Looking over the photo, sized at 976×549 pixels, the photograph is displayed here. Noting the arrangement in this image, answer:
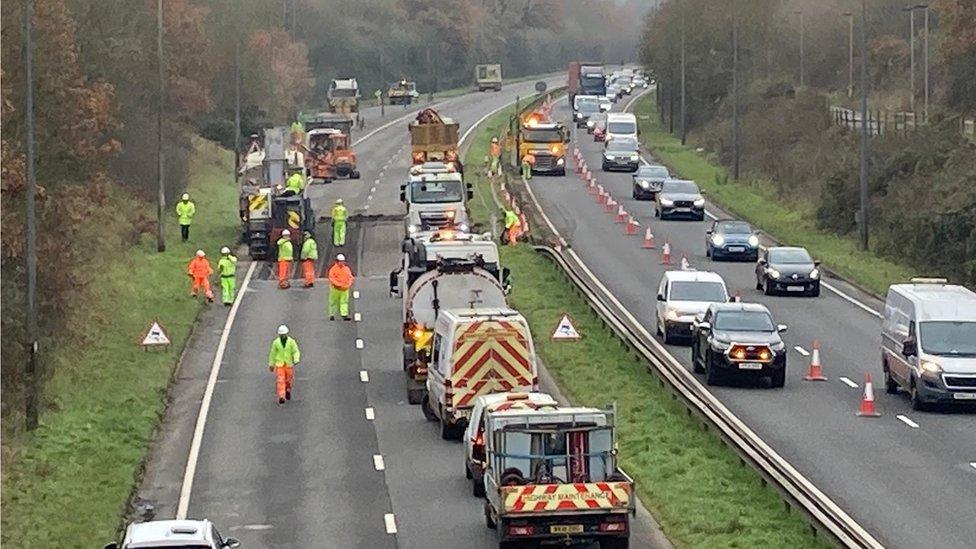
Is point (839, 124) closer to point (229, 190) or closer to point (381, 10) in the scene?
point (229, 190)

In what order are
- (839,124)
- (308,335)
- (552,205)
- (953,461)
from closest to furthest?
(953,461) < (308,335) < (552,205) < (839,124)

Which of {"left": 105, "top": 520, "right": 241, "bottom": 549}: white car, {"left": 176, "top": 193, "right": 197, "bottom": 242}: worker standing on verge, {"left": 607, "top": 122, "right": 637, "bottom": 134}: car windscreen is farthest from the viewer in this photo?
{"left": 607, "top": 122, "right": 637, "bottom": 134}: car windscreen

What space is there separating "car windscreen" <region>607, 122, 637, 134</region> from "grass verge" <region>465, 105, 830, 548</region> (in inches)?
1846

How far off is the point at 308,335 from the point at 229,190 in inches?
1482

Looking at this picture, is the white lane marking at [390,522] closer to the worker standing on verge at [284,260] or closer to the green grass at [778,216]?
the worker standing on verge at [284,260]

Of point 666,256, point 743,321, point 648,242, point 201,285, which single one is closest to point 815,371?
point 743,321

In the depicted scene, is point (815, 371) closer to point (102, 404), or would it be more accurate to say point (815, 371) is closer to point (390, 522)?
point (102, 404)

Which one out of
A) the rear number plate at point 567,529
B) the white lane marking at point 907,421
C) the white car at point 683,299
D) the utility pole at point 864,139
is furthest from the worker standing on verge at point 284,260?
the rear number plate at point 567,529

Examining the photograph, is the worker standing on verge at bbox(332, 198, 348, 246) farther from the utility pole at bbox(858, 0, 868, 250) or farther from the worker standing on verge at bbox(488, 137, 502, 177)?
the worker standing on verge at bbox(488, 137, 502, 177)

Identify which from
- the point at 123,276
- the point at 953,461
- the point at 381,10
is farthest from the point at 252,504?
the point at 381,10

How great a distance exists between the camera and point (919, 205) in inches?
2643

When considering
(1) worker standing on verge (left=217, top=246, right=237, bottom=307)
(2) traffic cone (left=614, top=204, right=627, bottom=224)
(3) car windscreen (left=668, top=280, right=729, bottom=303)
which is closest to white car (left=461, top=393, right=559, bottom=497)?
(3) car windscreen (left=668, top=280, right=729, bottom=303)

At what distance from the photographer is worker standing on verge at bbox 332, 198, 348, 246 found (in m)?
64.9

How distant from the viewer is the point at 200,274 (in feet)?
176
